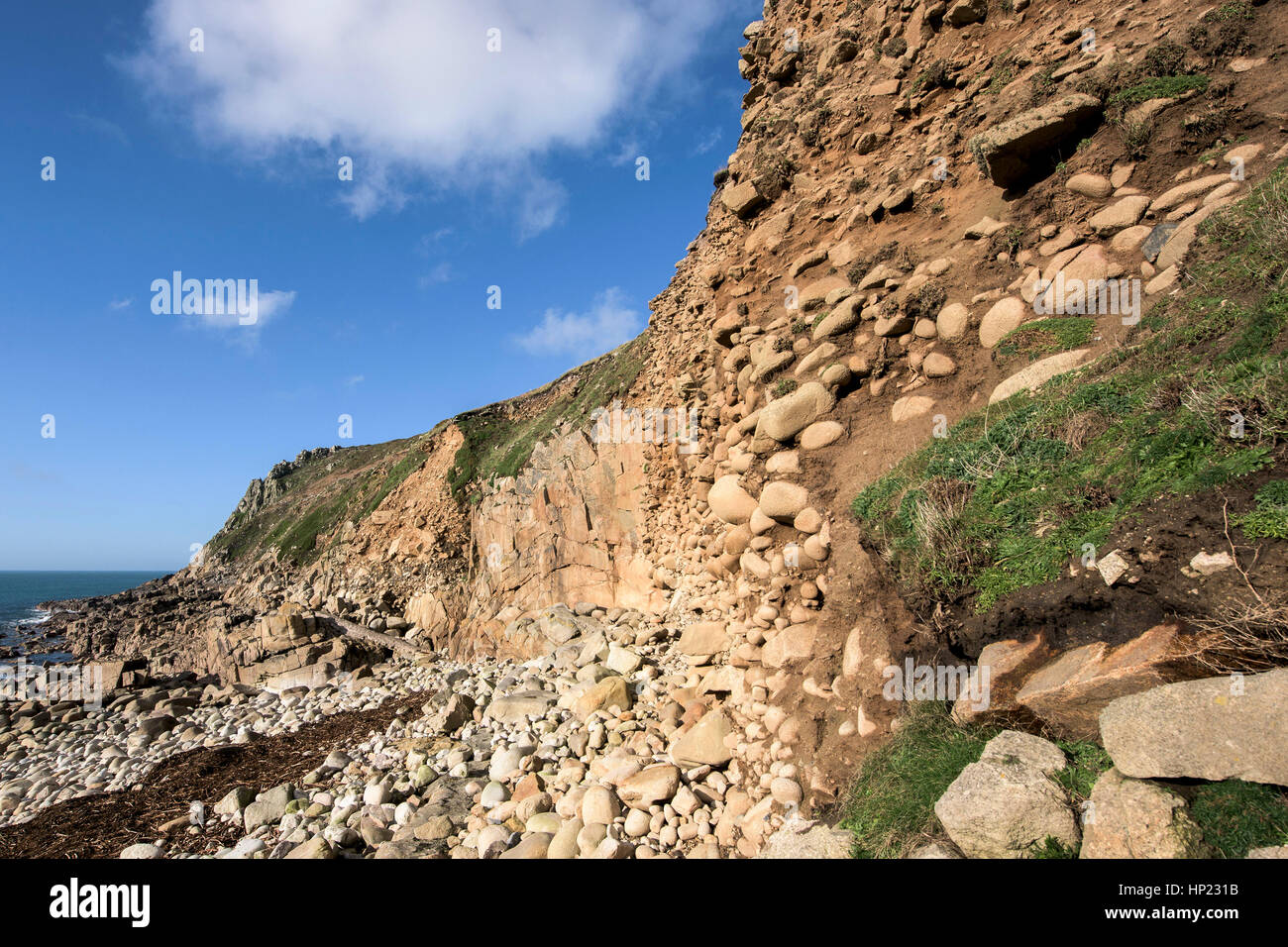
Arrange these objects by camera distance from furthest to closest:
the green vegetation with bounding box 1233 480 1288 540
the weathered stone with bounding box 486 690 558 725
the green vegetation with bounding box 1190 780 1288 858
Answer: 1. the weathered stone with bounding box 486 690 558 725
2. the green vegetation with bounding box 1233 480 1288 540
3. the green vegetation with bounding box 1190 780 1288 858

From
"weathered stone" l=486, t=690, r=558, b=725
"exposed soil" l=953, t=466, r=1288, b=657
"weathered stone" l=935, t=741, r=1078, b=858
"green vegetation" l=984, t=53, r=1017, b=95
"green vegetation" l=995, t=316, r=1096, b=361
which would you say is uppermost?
"green vegetation" l=984, t=53, r=1017, b=95

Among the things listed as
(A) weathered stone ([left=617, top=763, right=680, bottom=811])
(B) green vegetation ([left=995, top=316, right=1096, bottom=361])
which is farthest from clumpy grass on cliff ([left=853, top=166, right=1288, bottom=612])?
(A) weathered stone ([left=617, top=763, right=680, bottom=811])

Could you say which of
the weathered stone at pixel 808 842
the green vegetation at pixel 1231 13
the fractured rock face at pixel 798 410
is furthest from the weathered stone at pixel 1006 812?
the green vegetation at pixel 1231 13

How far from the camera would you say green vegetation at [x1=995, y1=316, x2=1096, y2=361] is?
5250 millimetres

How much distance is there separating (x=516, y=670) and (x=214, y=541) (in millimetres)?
45506

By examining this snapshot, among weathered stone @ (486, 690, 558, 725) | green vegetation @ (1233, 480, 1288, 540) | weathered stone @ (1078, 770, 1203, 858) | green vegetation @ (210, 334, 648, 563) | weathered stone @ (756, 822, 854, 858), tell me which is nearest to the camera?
weathered stone @ (1078, 770, 1203, 858)

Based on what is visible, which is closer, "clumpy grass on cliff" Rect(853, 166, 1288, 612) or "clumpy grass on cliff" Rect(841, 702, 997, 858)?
"clumpy grass on cliff" Rect(853, 166, 1288, 612)

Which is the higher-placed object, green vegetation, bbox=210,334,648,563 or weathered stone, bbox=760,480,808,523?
green vegetation, bbox=210,334,648,563

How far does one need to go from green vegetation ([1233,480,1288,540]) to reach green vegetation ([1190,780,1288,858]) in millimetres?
1123

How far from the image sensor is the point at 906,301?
6.39 meters

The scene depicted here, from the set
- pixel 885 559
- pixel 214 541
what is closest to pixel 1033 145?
pixel 885 559

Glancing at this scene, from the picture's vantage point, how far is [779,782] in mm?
4570

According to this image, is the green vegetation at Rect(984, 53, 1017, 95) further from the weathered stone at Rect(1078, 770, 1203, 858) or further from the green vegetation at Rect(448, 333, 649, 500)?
the green vegetation at Rect(448, 333, 649, 500)

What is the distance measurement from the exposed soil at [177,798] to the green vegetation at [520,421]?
33.0 feet
